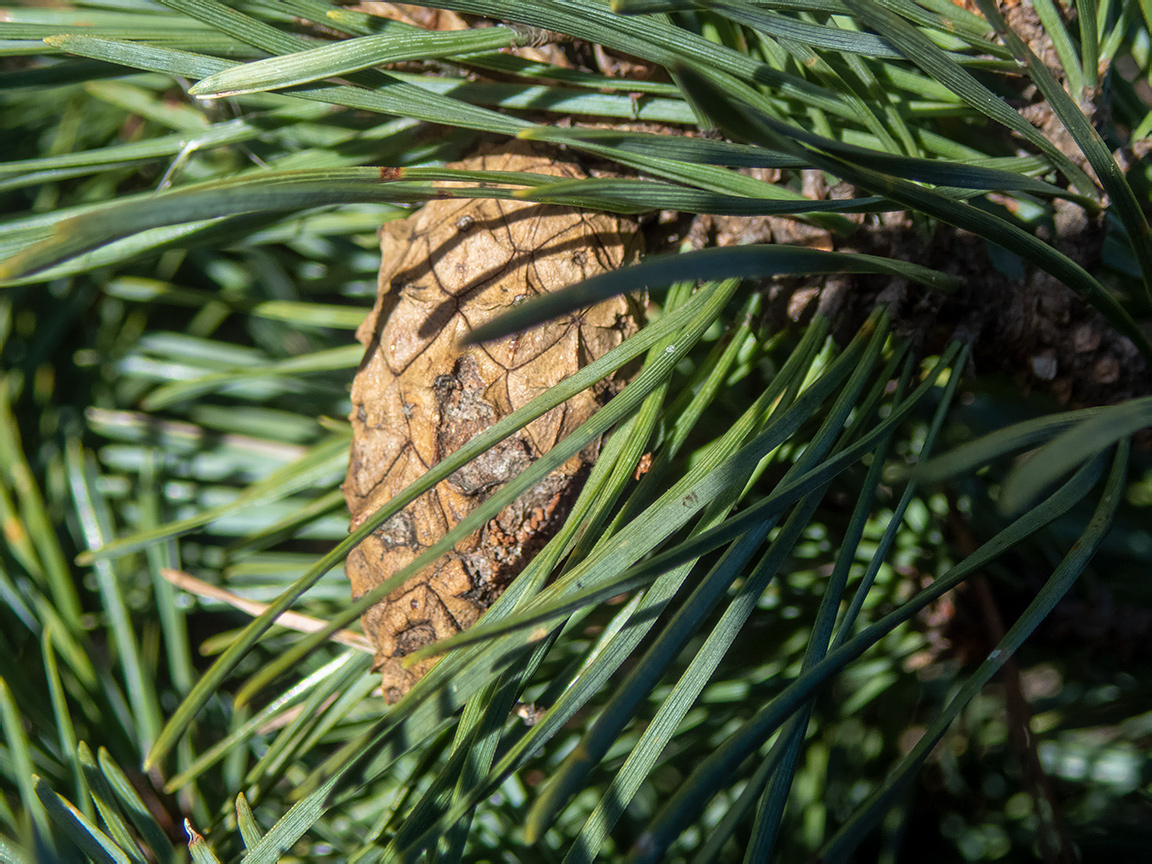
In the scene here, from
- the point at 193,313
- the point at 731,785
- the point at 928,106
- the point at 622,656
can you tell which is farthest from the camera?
the point at 193,313

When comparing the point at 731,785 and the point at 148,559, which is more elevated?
the point at 148,559

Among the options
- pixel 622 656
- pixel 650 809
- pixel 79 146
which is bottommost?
pixel 650 809

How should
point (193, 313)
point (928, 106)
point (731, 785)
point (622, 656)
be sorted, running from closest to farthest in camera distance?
point (622, 656) → point (928, 106) → point (731, 785) → point (193, 313)

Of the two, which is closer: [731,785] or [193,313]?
[731,785]

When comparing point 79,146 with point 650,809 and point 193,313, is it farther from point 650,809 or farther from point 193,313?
point 650,809

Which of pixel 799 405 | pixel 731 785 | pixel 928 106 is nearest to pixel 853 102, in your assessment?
pixel 928 106

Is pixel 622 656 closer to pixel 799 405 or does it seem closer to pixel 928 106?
pixel 799 405

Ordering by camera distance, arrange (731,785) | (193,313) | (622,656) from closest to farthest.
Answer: (622,656), (731,785), (193,313)

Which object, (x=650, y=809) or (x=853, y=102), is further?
(x=650, y=809)

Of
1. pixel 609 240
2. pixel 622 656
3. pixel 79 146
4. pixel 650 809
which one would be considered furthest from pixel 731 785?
pixel 79 146
